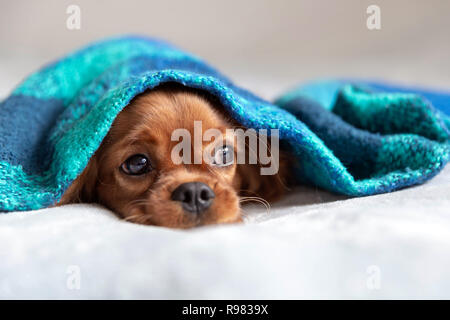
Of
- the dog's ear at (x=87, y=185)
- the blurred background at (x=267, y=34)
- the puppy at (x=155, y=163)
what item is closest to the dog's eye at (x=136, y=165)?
the puppy at (x=155, y=163)

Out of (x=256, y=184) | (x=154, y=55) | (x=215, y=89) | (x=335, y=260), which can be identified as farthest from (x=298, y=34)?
(x=335, y=260)

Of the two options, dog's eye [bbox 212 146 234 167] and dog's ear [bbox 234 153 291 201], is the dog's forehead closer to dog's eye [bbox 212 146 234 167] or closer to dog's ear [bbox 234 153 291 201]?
dog's eye [bbox 212 146 234 167]

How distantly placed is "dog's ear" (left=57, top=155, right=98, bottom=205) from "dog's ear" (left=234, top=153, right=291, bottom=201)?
0.45 m

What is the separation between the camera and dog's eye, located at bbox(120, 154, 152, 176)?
4.76ft

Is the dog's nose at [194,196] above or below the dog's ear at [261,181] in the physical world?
above

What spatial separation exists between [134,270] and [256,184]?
0.87m

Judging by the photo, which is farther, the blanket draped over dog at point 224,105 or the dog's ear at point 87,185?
the dog's ear at point 87,185

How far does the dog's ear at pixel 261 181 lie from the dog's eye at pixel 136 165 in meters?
0.32

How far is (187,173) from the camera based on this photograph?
140 centimetres

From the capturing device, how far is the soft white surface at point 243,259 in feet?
2.81

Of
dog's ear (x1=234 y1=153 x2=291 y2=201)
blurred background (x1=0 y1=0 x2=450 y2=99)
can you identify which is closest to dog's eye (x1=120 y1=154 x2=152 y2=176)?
dog's ear (x1=234 y1=153 x2=291 y2=201)

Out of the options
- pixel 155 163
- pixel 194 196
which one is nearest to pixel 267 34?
pixel 155 163

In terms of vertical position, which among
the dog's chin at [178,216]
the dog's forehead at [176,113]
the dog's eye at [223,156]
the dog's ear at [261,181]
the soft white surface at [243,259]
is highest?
the dog's forehead at [176,113]

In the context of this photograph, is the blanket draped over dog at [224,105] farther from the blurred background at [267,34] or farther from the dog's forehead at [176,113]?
the blurred background at [267,34]
